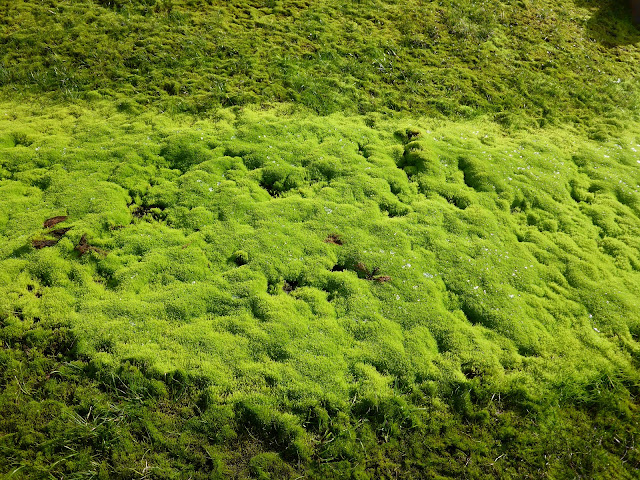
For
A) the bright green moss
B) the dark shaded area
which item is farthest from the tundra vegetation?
the dark shaded area

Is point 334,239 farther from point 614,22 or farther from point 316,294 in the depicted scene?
point 614,22

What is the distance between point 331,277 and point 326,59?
10992 mm

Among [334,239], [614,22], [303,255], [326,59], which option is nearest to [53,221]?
[303,255]

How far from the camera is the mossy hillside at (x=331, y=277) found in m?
7.58

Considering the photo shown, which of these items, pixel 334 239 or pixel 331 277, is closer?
pixel 331 277

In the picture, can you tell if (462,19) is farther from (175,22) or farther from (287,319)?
(287,319)

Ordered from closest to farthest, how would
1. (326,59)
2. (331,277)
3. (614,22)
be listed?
(331,277)
(326,59)
(614,22)

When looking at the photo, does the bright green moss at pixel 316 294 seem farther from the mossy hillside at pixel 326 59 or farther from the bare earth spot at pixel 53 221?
the mossy hillside at pixel 326 59

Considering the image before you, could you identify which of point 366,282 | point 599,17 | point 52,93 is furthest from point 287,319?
point 599,17

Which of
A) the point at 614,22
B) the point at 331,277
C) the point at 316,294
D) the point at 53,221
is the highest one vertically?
the point at 614,22

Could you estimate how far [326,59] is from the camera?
55.5ft

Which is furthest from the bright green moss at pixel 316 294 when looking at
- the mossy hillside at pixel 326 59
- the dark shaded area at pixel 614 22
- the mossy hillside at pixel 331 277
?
the dark shaded area at pixel 614 22

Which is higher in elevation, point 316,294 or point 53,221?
point 316,294

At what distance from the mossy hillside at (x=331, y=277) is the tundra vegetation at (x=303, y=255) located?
2.1 inches
